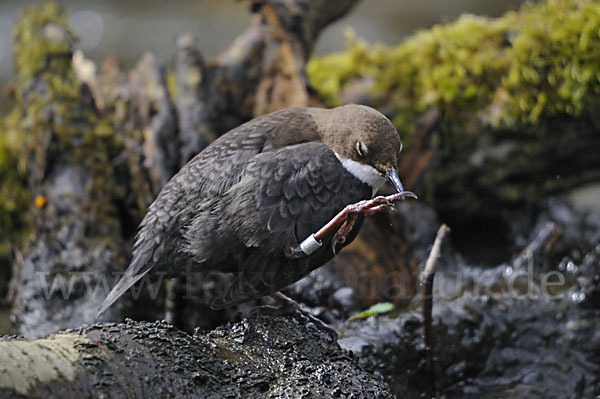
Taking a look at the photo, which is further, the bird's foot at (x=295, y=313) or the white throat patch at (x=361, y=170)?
the white throat patch at (x=361, y=170)

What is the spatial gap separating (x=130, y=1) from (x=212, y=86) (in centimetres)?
826

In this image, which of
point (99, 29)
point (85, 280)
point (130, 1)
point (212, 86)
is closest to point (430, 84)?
point (212, 86)

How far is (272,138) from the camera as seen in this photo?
9.32ft

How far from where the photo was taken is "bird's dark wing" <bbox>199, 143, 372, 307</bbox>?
266cm

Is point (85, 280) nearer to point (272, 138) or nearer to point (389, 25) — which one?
point (272, 138)

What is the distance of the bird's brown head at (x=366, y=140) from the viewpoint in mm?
2758

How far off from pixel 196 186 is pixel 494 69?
2795 mm

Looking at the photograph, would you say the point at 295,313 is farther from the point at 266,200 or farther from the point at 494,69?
the point at 494,69

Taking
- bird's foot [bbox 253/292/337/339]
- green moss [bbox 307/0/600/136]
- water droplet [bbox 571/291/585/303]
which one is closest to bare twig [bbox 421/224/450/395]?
bird's foot [bbox 253/292/337/339]

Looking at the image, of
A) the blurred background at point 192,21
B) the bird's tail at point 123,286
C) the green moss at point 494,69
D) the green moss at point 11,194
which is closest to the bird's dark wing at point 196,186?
the bird's tail at point 123,286

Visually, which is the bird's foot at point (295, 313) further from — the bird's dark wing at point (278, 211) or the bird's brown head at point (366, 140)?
the bird's brown head at point (366, 140)

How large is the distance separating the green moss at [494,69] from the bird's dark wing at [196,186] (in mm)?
2074

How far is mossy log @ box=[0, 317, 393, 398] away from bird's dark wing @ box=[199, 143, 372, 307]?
10.4 inches

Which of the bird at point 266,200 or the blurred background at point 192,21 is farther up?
the blurred background at point 192,21
